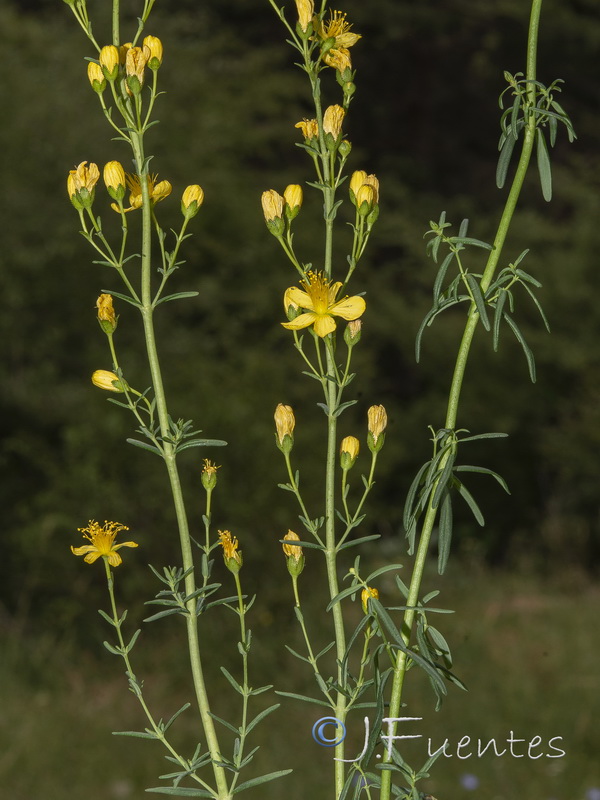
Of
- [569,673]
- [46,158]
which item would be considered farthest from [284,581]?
[46,158]

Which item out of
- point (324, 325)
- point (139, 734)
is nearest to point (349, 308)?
point (324, 325)

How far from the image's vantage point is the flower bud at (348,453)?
603 millimetres

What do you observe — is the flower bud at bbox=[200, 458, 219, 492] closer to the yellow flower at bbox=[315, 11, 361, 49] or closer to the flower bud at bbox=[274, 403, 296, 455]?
the flower bud at bbox=[274, 403, 296, 455]

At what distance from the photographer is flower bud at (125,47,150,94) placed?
1.83 ft

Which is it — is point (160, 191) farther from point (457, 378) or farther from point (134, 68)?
point (457, 378)

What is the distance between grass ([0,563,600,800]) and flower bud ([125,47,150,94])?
2.09 m

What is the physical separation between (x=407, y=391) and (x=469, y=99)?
3384 millimetres

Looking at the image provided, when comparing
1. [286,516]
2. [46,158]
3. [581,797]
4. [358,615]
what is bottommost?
[358,615]

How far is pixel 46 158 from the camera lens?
6.15 m

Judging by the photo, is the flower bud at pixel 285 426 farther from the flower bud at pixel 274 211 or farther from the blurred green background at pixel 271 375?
the blurred green background at pixel 271 375

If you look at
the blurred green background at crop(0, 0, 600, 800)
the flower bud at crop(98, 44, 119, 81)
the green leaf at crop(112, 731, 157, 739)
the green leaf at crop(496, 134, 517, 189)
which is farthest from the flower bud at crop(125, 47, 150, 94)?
the blurred green background at crop(0, 0, 600, 800)

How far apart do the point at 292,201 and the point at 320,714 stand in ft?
11.4

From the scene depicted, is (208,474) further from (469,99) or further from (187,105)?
(469,99)

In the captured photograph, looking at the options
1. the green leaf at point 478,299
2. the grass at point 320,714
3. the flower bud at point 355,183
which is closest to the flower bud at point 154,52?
the flower bud at point 355,183
